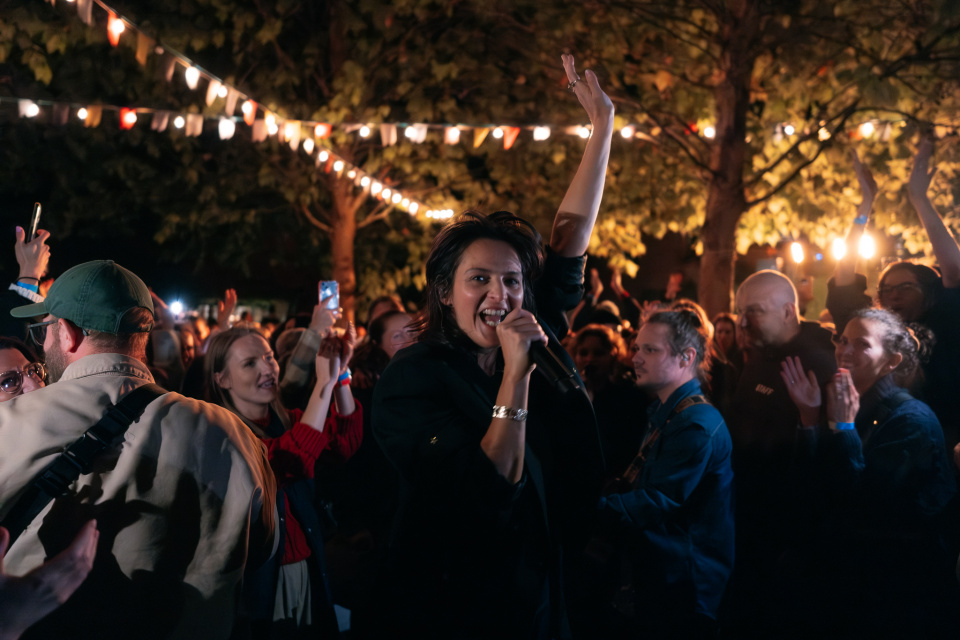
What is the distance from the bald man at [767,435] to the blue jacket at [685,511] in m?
0.98

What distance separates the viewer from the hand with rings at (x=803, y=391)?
12.4ft

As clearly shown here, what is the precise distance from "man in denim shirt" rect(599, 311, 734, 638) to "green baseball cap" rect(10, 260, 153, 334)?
6.12ft

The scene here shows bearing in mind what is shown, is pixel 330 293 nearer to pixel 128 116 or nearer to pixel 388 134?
pixel 128 116

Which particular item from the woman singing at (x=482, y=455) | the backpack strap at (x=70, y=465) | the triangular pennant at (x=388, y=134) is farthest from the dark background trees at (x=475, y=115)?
the backpack strap at (x=70, y=465)

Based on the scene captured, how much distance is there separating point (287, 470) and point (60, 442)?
4.61 ft

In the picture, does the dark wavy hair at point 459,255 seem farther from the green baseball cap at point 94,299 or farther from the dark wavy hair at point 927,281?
the dark wavy hair at point 927,281

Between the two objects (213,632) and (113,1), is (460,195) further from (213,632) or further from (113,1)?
(213,632)

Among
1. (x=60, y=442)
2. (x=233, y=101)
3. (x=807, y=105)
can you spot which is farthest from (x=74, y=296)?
(x=807, y=105)

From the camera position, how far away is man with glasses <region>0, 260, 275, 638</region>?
1757 millimetres

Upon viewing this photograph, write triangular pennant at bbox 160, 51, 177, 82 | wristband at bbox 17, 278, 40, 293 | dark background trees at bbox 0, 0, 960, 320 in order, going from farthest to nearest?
dark background trees at bbox 0, 0, 960, 320 < triangular pennant at bbox 160, 51, 177, 82 < wristband at bbox 17, 278, 40, 293

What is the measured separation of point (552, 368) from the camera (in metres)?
1.74

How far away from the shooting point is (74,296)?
1.96 metres

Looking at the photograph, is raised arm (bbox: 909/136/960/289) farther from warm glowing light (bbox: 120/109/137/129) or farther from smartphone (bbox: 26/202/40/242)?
warm glowing light (bbox: 120/109/137/129)

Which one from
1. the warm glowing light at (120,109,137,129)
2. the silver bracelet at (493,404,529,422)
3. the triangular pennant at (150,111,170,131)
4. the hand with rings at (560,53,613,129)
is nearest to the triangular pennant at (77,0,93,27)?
the warm glowing light at (120,109,137,129)
